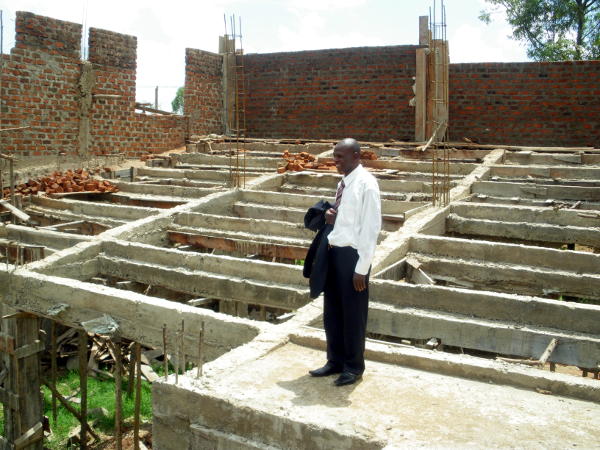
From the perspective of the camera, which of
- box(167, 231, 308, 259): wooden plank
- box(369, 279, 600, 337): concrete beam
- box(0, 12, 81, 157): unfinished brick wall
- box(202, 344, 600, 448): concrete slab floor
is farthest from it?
box(0, 12, 81, 157): unfinished brick wall

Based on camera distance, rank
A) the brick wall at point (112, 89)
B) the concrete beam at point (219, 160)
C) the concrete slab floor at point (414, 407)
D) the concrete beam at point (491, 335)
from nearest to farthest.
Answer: the concrete slab floor at point (414, 407)
the concrete beam at point (491, 335)
the concrete beam at point (219, 160)
the brick wall at point (112, 89)

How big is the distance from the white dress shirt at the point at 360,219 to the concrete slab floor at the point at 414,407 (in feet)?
2.54

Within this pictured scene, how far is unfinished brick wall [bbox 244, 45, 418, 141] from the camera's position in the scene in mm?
14531

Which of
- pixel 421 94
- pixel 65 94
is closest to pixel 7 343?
pixel 65 94

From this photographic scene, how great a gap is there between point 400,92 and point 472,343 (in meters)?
10.1

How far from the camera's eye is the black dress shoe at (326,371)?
14.4 ft

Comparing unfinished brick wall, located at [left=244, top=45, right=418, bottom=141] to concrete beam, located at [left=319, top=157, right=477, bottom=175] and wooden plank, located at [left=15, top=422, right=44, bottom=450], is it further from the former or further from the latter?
wooden plank, located at [left=15, top=422, right=44, bottom=450]

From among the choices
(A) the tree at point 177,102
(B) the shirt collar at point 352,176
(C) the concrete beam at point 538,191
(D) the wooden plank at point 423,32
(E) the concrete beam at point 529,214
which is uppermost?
(A) the tree at point 177,102

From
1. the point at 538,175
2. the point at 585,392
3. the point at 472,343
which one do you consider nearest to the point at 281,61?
the point at 538,175

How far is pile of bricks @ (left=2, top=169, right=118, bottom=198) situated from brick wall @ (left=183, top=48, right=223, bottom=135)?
14.7ft

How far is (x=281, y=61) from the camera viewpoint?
15.6 meters

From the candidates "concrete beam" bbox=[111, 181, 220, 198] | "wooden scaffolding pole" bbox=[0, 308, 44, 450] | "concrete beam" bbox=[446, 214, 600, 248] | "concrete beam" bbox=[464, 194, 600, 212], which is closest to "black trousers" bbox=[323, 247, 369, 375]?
"wooden scaffolding pole" bbox=[0, 308, 44, 450]

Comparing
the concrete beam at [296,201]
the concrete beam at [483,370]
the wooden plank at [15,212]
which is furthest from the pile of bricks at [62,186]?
the concrete beam at [483,370]

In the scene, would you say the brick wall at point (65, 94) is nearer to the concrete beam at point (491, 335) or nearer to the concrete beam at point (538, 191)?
the concrete beam at point (538, 191)
